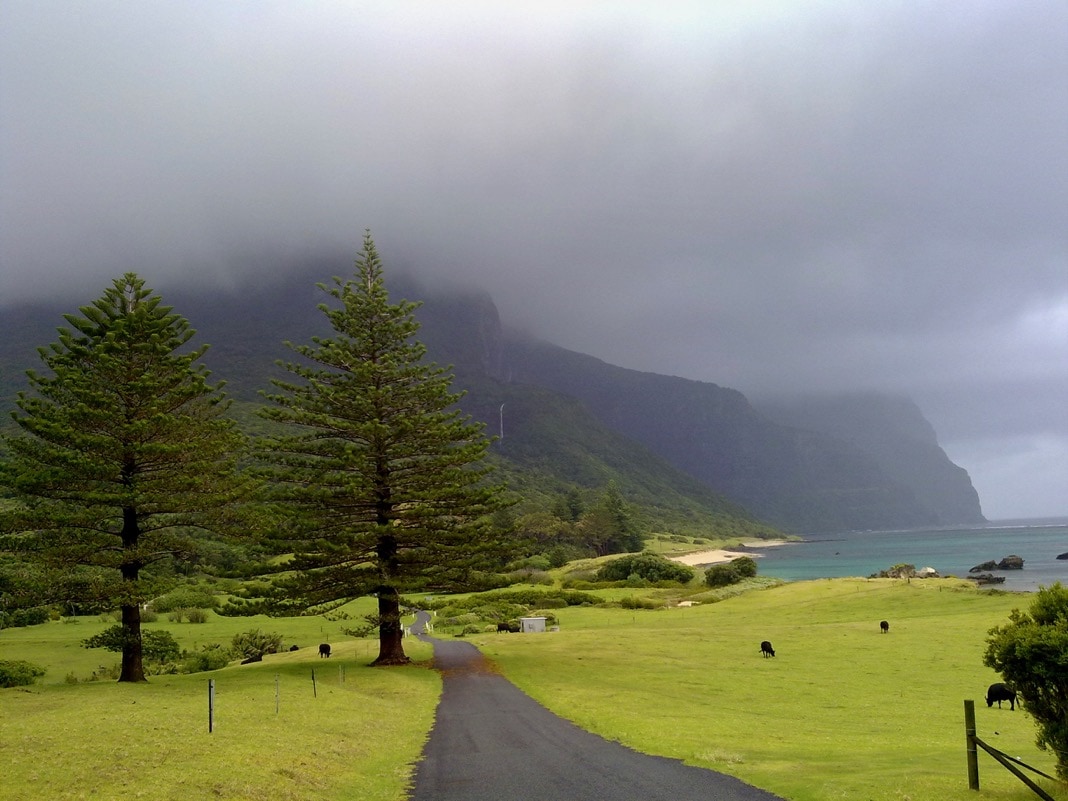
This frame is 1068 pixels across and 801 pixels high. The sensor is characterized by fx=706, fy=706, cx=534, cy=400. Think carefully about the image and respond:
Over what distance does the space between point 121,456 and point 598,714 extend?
21161 millimetres

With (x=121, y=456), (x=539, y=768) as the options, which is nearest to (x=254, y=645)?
(x=121, y=456)

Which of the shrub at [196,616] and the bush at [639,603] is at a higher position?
the shrub at [196,616]

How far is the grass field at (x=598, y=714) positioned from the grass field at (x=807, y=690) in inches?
4.2

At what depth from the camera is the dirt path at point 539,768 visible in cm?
1234

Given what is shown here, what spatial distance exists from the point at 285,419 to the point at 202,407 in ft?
11.7

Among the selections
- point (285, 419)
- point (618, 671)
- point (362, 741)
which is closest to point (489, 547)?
point (618, 671)

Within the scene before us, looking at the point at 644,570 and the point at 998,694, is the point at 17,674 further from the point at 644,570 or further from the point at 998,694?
the point at 644,570

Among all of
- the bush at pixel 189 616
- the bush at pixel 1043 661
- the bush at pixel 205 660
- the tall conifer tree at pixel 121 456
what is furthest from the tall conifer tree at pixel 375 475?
the bush at pixel 189 616

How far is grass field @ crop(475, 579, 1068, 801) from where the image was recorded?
13.6m

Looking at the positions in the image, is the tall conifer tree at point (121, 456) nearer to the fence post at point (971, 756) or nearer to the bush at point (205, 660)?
the bush at point (205, 660)

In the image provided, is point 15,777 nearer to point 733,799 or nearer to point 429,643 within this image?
point 733,799

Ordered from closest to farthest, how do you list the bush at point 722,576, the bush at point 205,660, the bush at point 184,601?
the bush at point 205,660 → the bush at point 184,601 → the bush at point 722,576

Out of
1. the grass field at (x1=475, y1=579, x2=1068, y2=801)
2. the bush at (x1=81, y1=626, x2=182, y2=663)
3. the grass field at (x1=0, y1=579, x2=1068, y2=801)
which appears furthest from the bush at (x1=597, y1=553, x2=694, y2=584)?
the bush at (x1=81, y1=626, x2=182, y2=663)

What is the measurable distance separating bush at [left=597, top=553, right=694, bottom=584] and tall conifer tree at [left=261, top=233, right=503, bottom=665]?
60.5m
